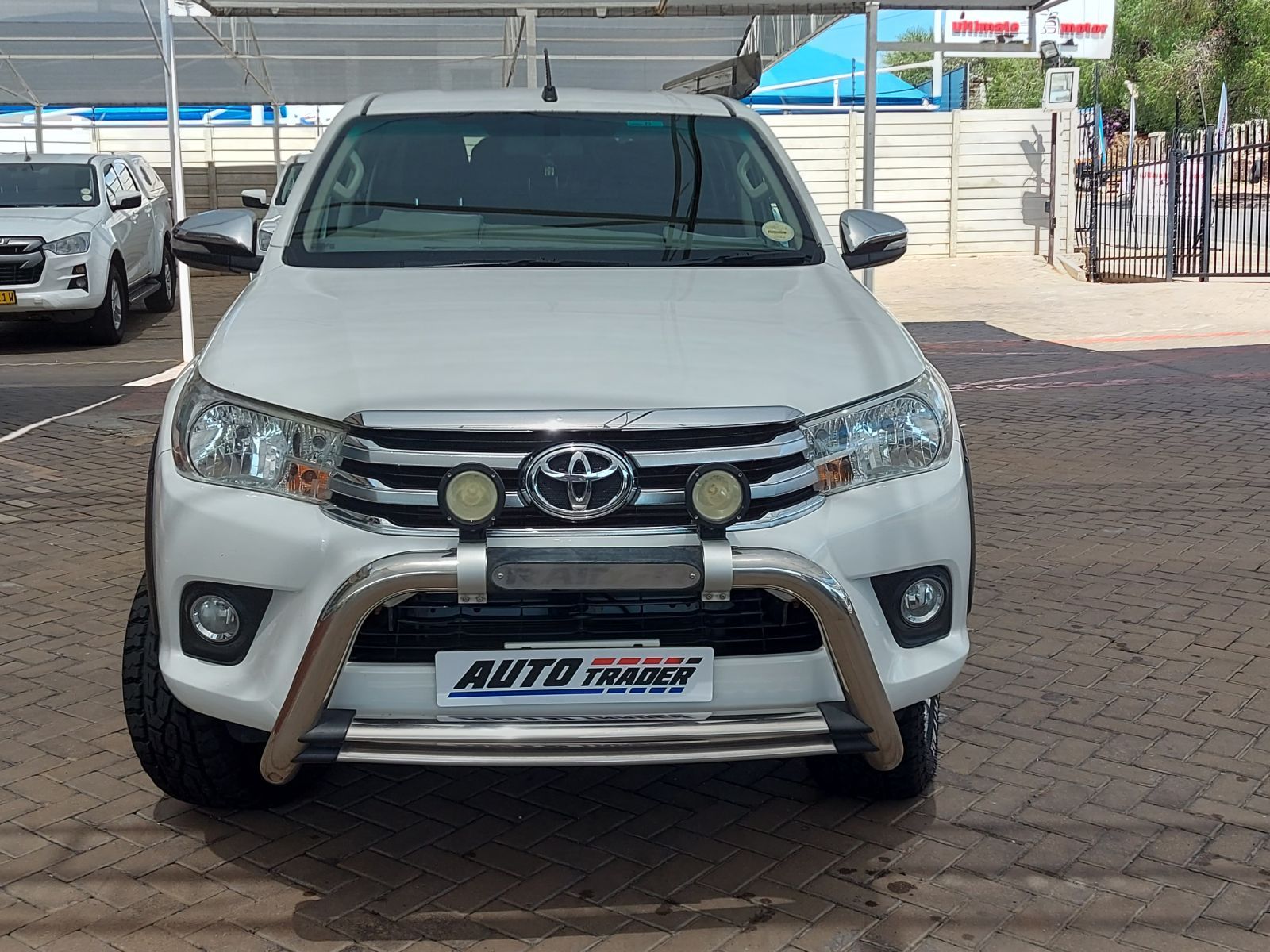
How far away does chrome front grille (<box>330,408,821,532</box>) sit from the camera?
2920 mm

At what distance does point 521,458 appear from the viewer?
292 cm

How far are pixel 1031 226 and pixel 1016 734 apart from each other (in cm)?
1979

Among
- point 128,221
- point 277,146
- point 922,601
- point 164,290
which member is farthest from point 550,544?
point 277,146

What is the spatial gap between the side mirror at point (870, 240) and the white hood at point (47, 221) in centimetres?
1038

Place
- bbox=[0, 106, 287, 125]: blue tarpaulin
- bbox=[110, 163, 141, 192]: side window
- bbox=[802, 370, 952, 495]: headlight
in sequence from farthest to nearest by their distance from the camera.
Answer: bbox=[0, 106, 287, 125]: blue tarpaulin → bbox=[110, 163, 141, 192]: side window → bbox=[802, 370, 952, 495]: headlight

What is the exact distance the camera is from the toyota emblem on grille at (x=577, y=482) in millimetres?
2912

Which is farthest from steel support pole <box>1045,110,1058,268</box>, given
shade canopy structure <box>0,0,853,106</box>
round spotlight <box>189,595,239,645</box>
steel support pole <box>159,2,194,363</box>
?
round spotlight <box>189,595,239,645</box>

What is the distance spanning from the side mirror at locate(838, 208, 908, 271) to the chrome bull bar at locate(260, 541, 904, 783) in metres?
1.90

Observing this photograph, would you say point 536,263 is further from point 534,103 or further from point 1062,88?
point 1062,88

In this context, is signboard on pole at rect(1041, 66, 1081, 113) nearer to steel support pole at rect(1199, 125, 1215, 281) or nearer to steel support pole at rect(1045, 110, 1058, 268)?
steel support pole at rect(1045, 110, 1058, 268)

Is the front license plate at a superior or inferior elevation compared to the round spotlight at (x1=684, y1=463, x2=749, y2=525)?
inferior

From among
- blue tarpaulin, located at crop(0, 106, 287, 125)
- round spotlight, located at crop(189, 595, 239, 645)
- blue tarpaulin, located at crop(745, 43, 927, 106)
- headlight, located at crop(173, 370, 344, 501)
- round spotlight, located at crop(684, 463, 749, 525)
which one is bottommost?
round spotlight, located at crop(189, 595, 239, 645)

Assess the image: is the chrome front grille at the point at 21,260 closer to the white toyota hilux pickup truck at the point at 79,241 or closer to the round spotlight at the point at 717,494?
the white toyota hilux pickup truck at the point at 79,241

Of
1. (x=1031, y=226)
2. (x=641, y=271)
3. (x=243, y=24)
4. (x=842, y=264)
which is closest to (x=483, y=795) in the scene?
(x=641, y=271)
